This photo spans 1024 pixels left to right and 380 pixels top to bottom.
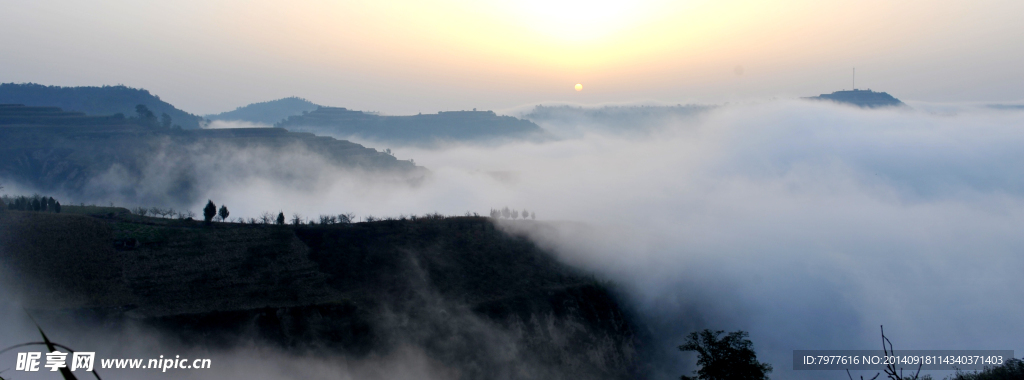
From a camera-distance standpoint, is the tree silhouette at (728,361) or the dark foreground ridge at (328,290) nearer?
the tree silhouette at (728,361)

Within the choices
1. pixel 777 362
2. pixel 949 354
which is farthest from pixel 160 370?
pixel 949 354

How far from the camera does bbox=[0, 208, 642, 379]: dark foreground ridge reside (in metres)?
63.2

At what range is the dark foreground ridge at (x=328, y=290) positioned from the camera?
2490 inches

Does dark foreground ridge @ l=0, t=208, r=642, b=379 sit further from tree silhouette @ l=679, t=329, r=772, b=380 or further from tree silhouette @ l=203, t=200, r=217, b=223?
tree silhouette @ l=679, t=329, r=772, b=380

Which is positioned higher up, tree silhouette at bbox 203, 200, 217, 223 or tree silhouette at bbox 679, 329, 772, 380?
tree silhouette at bbox 203, 200, 217, 223

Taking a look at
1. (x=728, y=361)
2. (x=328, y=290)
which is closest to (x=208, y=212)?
(x=328, y=290)

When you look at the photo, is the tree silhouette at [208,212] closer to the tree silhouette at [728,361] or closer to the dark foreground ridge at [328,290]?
the dark foreground ridge at [328,290]

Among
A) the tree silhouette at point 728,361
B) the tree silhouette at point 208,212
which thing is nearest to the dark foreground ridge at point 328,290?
the tree silhouette at point 208,212

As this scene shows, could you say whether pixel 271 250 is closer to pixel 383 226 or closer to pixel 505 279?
pixel 383 226

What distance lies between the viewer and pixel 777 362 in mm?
86250

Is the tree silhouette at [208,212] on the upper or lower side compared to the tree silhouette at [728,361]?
upper

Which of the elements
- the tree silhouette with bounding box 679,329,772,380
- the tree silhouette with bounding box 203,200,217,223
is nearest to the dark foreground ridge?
the tree silhouette with bounding box 203,200,217,223

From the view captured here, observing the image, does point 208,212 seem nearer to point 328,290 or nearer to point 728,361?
point 328,290

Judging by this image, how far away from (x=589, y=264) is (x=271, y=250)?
47495mm
